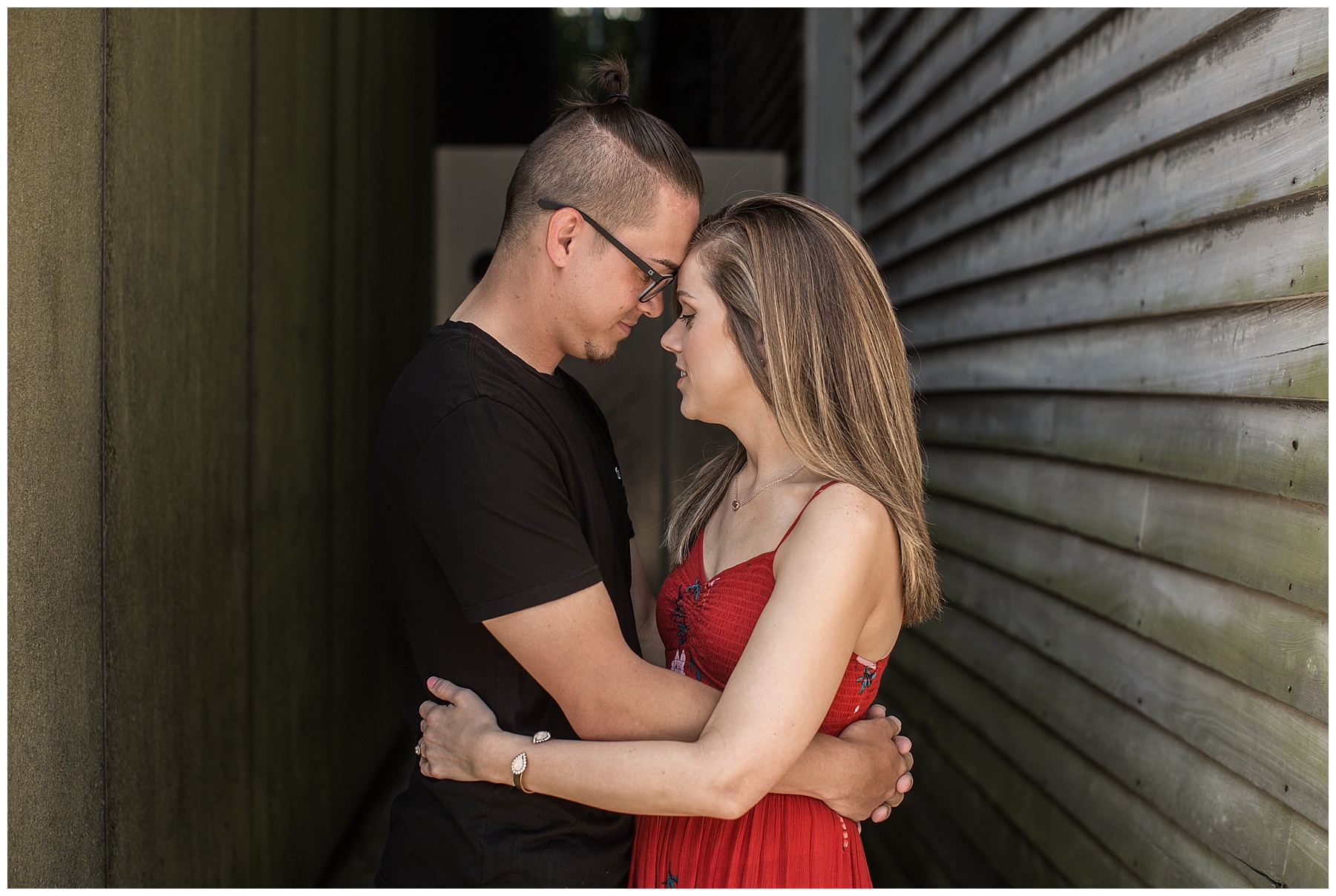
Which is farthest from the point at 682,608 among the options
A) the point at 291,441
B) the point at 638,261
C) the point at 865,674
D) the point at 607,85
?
the point at 291,441

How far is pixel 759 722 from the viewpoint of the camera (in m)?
1.30

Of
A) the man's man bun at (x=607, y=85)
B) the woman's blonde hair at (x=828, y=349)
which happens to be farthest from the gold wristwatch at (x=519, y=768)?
the man's man bun at (x=607, y=85)

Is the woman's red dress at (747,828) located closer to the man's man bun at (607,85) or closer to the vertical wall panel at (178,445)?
the man's man bun at (607,85)

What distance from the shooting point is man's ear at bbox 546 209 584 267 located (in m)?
1.60

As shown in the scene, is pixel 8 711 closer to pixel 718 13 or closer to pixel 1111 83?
pixel 1111 83

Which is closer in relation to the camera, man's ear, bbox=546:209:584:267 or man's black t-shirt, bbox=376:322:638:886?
→ man's black t-shirt, bbox=376:322:638:886

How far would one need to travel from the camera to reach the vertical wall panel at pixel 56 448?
139 centimetres

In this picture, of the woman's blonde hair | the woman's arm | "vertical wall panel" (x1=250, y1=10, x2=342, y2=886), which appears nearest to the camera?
the woman's arm

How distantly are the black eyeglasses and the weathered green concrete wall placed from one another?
0.74 meters

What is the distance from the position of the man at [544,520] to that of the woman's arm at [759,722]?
6cm

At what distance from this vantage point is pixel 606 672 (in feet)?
4.45

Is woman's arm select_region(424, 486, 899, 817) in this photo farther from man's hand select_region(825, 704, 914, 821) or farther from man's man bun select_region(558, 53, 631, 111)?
man's man bun select_region(558, 53, 631, 111)

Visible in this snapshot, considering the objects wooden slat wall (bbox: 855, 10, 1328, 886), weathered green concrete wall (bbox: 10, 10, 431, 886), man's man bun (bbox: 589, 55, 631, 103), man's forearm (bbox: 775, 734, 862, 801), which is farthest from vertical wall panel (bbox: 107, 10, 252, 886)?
wooden slat wall (bbox: 855, 10, 1328, 886)

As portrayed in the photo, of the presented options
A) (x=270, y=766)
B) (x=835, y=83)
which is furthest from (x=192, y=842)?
(x=835, y=83)
